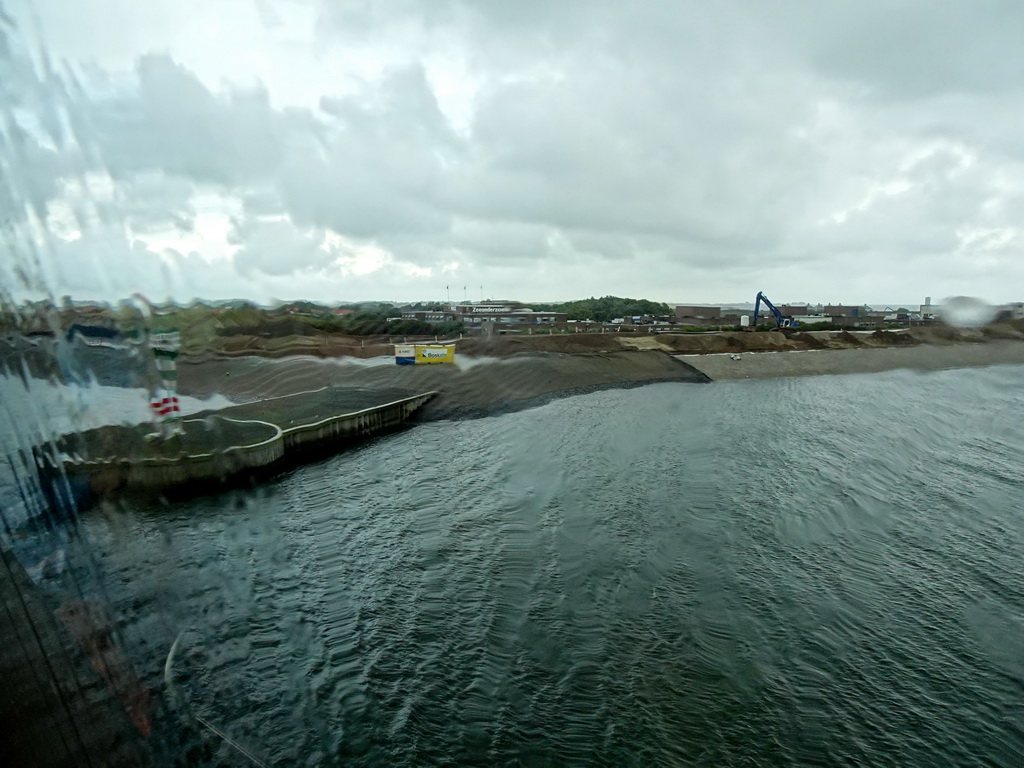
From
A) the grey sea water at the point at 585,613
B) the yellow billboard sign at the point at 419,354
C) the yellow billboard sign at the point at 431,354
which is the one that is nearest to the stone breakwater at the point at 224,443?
the grey sea water at the point at 585,613

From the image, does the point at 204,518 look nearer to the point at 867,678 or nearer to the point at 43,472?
the point at 43,472

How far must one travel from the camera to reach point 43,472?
895 cm

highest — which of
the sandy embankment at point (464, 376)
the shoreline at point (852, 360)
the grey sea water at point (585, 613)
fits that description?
the grey sea water at point (585, 613)

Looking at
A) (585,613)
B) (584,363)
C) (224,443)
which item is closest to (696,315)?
(584,363)

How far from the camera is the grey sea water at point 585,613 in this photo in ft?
18.6

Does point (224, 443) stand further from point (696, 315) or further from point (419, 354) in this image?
point (696, 315)

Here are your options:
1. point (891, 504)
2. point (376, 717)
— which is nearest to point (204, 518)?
point (376, 717)

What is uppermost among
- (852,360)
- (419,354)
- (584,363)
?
(419,354)

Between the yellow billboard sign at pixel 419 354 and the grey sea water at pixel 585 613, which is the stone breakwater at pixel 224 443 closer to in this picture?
the grey sea water at pixel 585 613

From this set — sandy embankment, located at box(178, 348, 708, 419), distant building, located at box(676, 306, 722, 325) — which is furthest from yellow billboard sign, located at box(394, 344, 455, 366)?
distant building, located at box(676, 306, 722, 325)

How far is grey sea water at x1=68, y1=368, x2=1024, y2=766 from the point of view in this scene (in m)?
5.68

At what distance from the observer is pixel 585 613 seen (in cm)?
768

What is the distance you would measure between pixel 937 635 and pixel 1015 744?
184 cm

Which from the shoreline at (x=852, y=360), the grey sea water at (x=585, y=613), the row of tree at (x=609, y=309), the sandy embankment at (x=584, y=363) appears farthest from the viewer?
the row of tree at (x=609, y=309)
